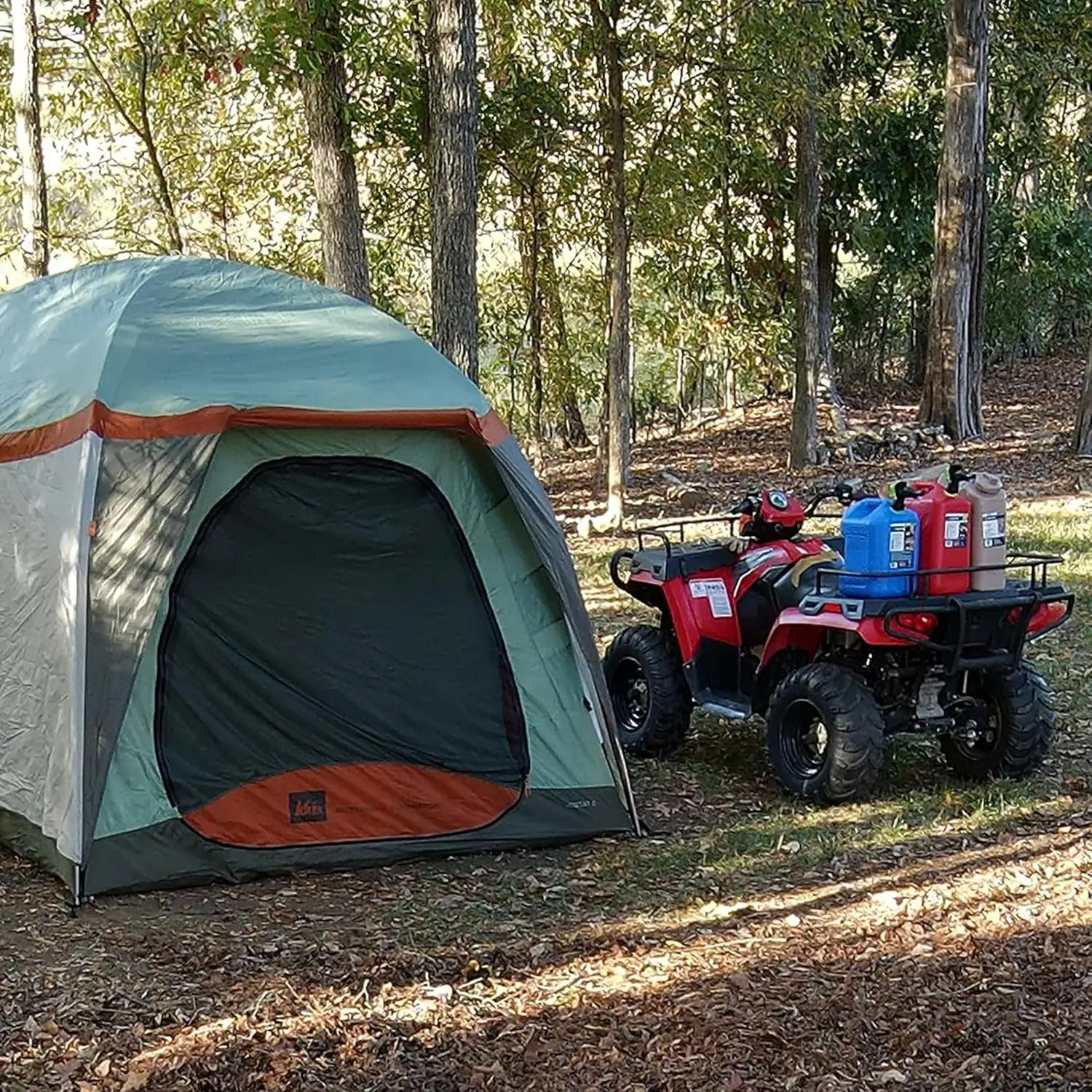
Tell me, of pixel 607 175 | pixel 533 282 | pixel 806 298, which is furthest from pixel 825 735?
pixel 533 282

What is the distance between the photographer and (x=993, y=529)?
5.57m

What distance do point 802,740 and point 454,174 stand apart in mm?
4834

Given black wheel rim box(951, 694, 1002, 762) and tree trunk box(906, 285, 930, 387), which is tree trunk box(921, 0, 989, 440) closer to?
tree trunk box(906, 285, 930, 387)

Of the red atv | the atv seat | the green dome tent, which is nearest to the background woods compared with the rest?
the atv seat

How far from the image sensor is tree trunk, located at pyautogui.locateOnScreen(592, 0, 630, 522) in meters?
11.6

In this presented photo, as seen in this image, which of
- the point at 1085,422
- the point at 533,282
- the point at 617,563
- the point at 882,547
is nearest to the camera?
the point at 882,547

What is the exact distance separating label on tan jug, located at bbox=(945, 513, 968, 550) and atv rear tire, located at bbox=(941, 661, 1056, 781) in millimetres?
608

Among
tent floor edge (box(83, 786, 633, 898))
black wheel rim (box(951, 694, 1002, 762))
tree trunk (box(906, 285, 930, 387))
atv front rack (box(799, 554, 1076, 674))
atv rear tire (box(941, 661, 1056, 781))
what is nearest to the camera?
tent floor edge (box(83, 786, 633, 898))

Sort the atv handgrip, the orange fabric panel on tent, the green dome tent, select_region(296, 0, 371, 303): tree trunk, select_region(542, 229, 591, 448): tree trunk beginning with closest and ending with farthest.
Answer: the green dome tent
the orange fabric panel on tent
the atv handgrip
select_region(296, 0, 371, 303): tree trunk
select_region(542, 229, 591, 448): tree trunk

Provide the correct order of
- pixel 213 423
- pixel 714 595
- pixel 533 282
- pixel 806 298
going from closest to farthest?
pixel 213 423, pixel 714 595, pixel 806 298, pixel 533 282

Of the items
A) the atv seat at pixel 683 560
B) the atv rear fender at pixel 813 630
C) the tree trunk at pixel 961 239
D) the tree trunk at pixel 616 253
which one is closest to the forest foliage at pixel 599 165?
the tree trunk at pixel 616 253

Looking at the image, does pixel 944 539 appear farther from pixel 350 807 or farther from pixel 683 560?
pixel 350 807

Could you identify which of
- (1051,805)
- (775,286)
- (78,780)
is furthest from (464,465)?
(775,286)

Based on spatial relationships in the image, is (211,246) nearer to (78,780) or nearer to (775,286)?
(775,286)
